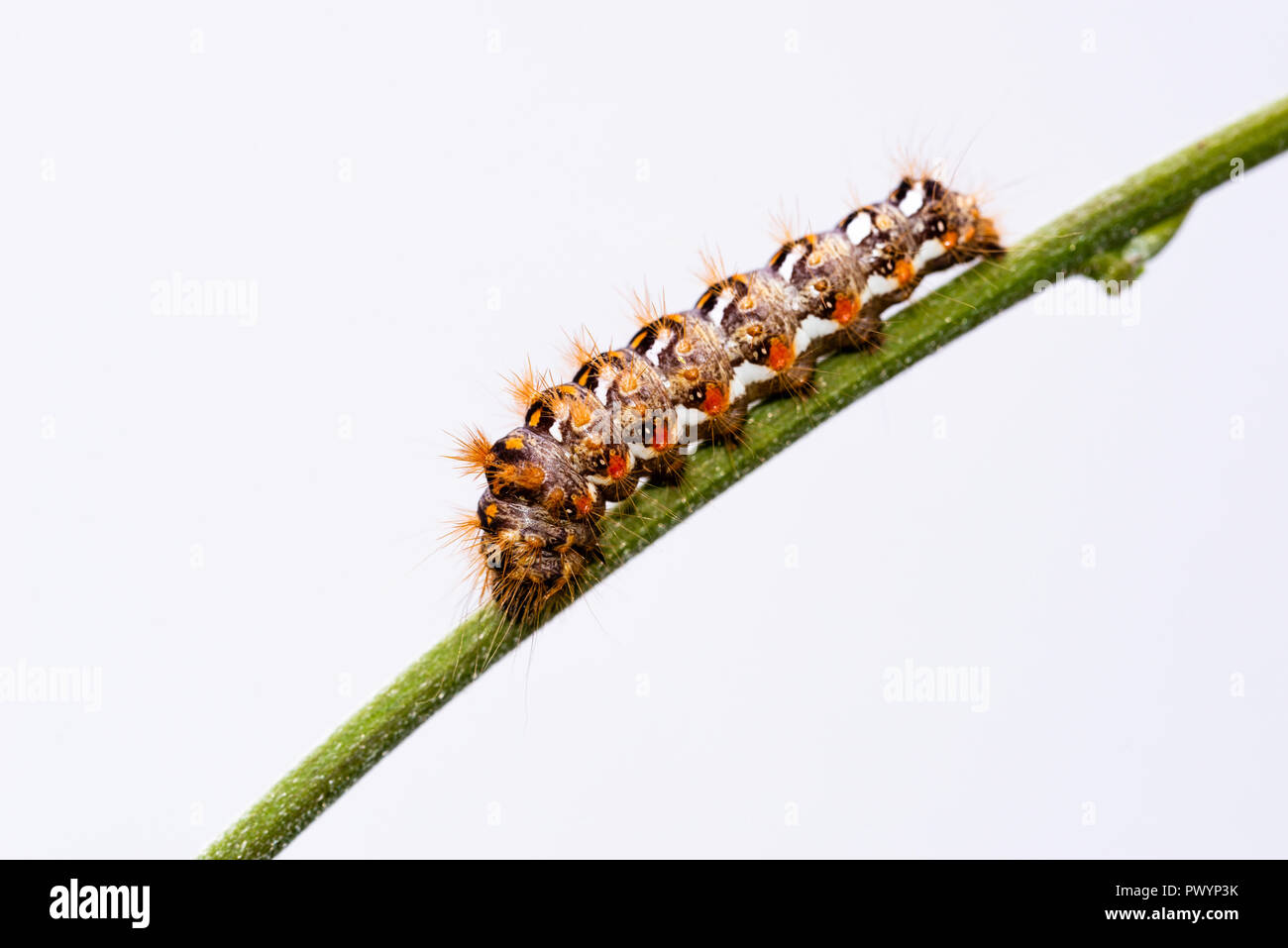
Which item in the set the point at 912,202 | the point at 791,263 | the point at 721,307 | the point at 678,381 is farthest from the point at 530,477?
the point at 912,202

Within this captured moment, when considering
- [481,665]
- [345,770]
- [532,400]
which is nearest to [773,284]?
[532,400]

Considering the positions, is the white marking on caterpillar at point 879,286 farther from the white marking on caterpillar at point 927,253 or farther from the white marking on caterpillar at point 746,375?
the white marking on caterpillar at point 746,375

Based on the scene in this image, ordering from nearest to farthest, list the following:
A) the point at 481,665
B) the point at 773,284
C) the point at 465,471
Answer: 1. the point at 481,665
2. the point at 465,471
3. the point at 773,284

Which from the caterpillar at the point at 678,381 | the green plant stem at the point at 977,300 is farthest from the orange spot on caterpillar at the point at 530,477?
the green plant stem at the point at 977,300

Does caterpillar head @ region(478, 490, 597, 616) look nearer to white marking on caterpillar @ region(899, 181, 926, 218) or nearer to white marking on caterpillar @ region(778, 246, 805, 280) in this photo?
white marking on caterpillar @ region(778, 246, 805, 280)

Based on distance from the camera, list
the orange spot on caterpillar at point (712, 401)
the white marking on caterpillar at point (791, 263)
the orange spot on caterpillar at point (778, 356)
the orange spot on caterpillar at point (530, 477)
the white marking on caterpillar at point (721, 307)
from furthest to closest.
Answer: the white marking on caterpillar at point (791, 263) → the white marking on caterpillar at point (721, 307) → the orange spot on caterpillar at point (778, 356) → the orange spot on caterpillar at point (712, 401) → the orange spot on caterpillar at point (530, 477)

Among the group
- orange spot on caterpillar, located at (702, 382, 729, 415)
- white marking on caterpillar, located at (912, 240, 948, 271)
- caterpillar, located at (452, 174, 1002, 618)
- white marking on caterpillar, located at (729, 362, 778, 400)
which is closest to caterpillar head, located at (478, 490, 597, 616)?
caterpillar, located at (452, 174, 1002, 618)

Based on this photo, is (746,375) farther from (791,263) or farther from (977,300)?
(977,300)

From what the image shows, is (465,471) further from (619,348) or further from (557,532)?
(619,348)
